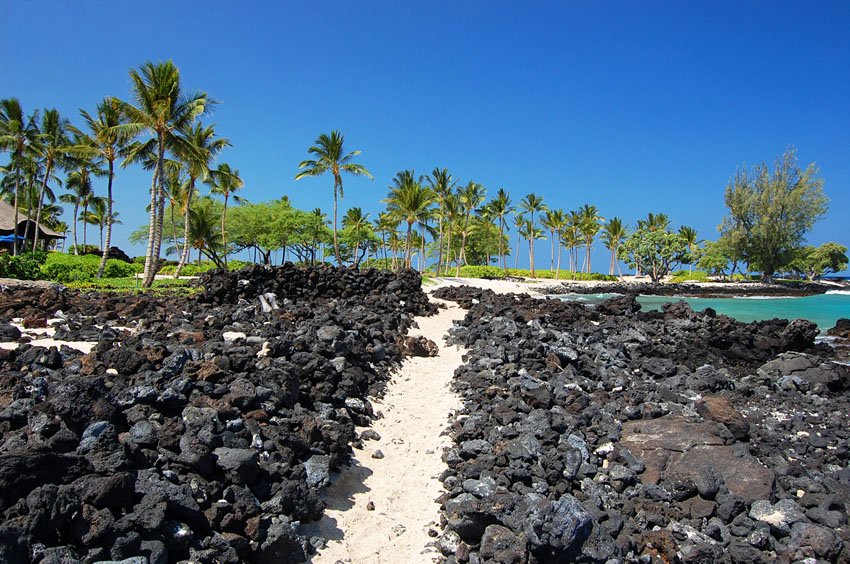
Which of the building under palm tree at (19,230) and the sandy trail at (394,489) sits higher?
the building under palm tree at (19,230)

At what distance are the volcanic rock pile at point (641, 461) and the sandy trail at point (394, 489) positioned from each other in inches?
12.0

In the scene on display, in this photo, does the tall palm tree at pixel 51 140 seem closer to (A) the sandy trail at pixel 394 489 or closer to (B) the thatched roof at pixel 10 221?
(B) the thatched roof at pixel 10 221

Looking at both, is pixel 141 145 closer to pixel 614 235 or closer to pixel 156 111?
pixel 156 111

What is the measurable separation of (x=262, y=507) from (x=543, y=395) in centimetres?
559

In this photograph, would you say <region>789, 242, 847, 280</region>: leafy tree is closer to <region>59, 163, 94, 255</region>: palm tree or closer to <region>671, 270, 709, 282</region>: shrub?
<region>671, 270, 709, 282</region>: shrub

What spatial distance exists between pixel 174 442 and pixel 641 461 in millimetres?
5781

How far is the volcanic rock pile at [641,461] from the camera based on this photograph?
523 centimetres

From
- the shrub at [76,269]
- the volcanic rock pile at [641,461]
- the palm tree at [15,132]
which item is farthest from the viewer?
the palm tree at [15,132]

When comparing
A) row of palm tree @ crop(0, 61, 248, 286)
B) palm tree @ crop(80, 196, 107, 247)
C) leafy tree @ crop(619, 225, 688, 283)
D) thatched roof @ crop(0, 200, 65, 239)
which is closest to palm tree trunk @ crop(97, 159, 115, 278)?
row of palm tree @ crop(0, 61, 248, 286)

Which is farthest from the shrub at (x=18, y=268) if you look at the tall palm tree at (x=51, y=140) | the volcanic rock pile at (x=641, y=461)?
the volcanic rock pile at (x=641, y=461)

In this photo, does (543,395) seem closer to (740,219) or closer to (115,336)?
(115,336)

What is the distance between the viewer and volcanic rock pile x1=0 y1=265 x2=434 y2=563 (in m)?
4.14

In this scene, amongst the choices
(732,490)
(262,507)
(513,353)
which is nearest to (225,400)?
(262,507)

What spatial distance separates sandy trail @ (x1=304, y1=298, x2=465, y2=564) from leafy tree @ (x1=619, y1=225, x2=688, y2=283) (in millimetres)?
66929
